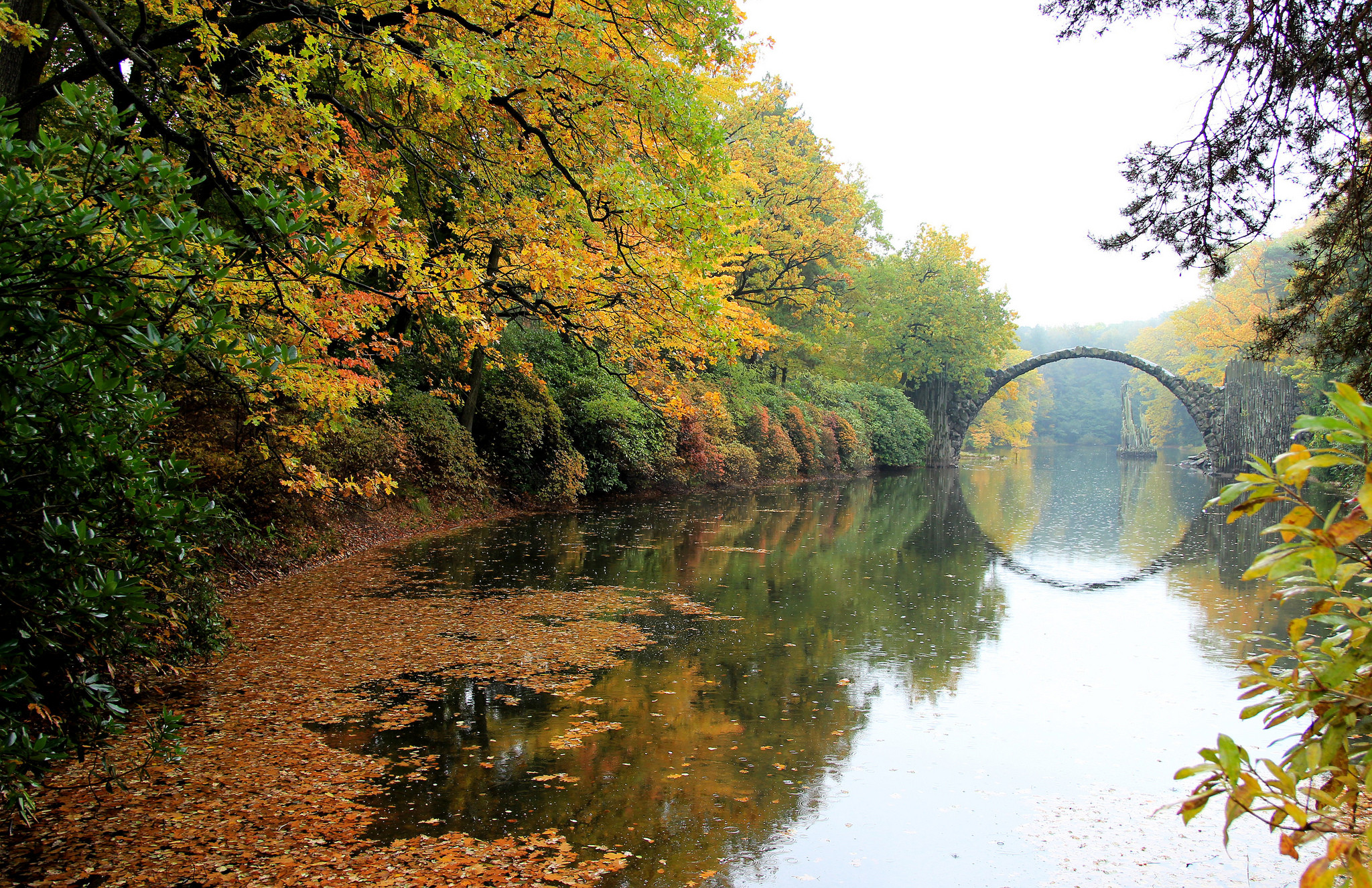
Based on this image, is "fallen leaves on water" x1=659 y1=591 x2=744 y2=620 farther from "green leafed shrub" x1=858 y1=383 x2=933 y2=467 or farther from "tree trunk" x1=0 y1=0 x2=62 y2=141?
"green leafed shrub" x1=858 y1=383 x2=933 y2=467

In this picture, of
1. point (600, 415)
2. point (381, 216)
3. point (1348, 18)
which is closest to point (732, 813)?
point (381, 216)

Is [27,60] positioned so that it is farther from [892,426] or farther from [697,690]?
[892,426]

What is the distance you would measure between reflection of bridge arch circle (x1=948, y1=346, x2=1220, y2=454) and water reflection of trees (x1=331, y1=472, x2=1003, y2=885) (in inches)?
1002

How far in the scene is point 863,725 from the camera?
5.05 m

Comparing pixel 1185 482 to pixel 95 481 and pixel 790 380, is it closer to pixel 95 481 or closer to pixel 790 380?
pixel 790 380

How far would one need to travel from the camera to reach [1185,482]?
97.0ft

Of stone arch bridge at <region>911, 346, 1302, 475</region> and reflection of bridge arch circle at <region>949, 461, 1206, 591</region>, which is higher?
stone arch bridge at <region>911, 346, 1302, 475</region>

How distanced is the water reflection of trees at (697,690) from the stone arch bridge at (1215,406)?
20833 mm

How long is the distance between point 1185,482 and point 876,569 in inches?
965

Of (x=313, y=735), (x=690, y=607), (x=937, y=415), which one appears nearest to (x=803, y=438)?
(x=937, y=415)

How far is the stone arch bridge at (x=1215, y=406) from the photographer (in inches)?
1072

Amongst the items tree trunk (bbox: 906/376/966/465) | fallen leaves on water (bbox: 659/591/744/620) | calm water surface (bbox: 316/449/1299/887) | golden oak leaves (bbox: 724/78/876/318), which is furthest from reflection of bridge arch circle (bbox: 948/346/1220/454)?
fallen leaves on water (bbox: 659/591/744/620)

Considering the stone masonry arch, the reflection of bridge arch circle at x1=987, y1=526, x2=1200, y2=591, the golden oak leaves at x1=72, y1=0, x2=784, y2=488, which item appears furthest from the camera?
the stone masonry arch

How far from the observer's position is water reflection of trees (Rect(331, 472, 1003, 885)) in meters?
3.72
